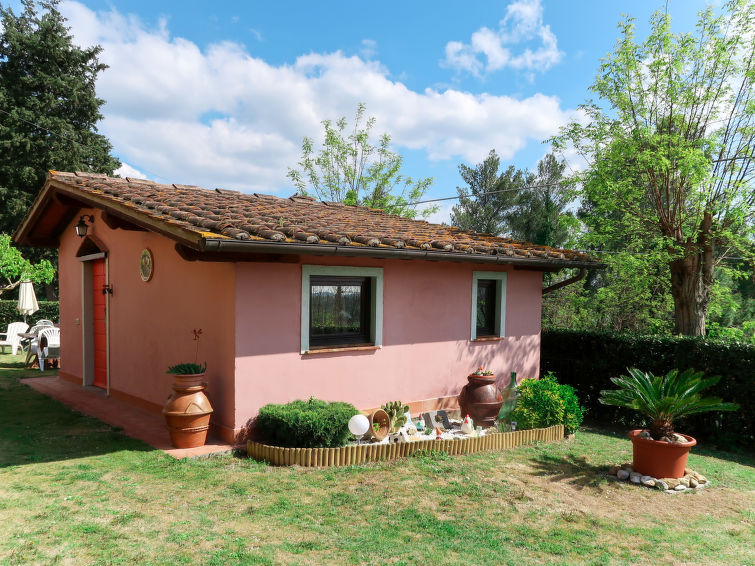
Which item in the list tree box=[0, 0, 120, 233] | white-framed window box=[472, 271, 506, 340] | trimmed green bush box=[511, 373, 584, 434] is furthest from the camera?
tree box=[0, 0, 120, 233]

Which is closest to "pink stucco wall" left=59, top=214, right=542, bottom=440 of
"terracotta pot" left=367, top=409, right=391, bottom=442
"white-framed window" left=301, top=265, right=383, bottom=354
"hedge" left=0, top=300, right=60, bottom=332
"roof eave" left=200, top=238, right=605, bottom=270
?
"white-framed window" left=301, top=265, right=383, bottom=354

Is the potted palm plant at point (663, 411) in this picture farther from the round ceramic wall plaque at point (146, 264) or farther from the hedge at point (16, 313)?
the hedge at point (16, 313)

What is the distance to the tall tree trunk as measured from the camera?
387 inches

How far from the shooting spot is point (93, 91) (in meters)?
29.0

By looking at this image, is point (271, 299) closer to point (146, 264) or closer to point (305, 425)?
point (305, 425)

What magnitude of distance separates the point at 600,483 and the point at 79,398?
8.35 metres

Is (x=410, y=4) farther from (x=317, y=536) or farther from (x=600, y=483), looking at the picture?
(x=317, y=536)

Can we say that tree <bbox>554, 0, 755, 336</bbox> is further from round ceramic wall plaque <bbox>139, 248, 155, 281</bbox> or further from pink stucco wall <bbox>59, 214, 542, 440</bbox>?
round ceramic wall plaque <bbox>139, 248, 155, 281</bbox>

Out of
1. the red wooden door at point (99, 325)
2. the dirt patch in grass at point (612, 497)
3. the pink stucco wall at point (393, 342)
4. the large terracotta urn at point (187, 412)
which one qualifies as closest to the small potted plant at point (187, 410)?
the large terracotta urn at point (187, 412)

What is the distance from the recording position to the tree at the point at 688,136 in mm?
9539

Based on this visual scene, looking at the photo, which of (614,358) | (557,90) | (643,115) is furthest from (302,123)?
(614,358)

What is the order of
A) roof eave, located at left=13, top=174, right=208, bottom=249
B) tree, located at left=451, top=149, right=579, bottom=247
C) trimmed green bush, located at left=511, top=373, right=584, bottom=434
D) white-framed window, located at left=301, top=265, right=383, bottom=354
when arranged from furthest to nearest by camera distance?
tree, located at left=451, top=149, right=579, bottom=247 < trimmed green bush, located at left=511, top=373, right=584, bottom=434 < white-framed window, located at left=301, top=265, right=383, bottom=354 < roof eave, located at left=13, top=174, right=208, bottom=249

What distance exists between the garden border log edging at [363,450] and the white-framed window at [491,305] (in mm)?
2653

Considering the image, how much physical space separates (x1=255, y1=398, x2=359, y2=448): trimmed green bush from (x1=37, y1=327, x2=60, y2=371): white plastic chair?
8.39 meters
